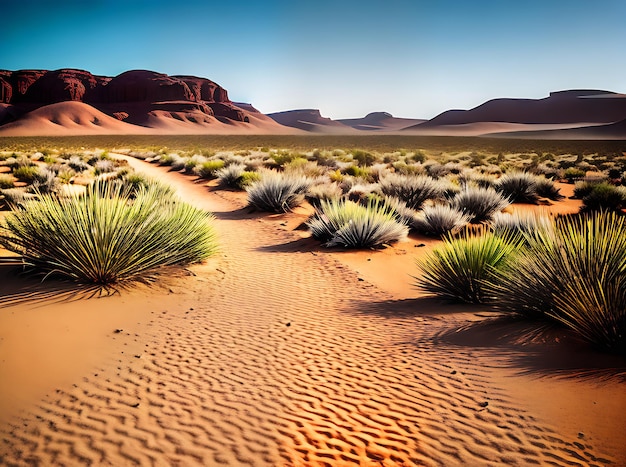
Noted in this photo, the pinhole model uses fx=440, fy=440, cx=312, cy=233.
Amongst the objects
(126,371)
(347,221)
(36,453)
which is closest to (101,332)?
(126,371)

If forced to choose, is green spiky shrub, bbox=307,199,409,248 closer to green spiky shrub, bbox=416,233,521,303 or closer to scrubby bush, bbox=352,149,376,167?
green spiky shrub, bbox=416,233,521,303

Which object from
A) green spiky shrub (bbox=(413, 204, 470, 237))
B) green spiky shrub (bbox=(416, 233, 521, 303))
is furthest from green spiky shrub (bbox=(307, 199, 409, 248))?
green spiky shrub (bbox=(416, 233, 521, 303))

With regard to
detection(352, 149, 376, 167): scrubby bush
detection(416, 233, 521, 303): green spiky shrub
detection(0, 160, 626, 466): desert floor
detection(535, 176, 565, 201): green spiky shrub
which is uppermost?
detection(352, 149, 376, 167): scrubby bush

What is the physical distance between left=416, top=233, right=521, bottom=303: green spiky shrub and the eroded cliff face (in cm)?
15168

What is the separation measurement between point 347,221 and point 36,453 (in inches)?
273

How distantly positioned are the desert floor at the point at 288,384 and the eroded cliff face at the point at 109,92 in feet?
497

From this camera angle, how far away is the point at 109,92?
158 meters

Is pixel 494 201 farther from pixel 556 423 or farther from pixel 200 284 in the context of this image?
pixel 556 423

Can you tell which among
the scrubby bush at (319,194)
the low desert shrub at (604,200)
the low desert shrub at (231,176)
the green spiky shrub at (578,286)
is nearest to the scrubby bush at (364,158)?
the low desert shrub at (231,176)

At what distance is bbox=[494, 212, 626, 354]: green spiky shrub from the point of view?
11.3ft

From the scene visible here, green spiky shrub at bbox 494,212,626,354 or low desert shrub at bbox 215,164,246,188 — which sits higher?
low desert shrub at bbox 215,164,246,188

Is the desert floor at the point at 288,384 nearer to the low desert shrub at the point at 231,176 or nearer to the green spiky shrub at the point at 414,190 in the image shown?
the green spiky shrub at the point at 414,190

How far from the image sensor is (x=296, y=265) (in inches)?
297

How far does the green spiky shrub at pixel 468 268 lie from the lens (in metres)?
5.35
